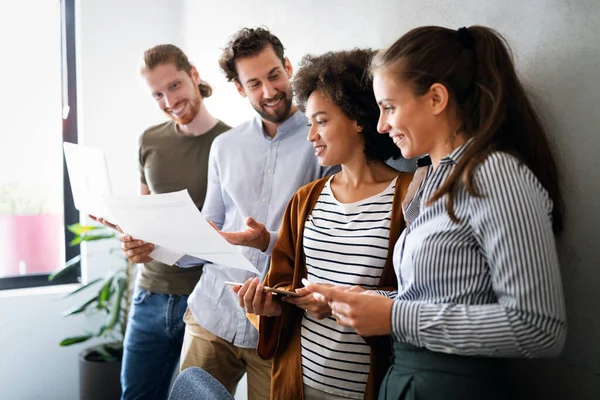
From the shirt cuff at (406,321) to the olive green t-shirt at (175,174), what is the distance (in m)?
1.33

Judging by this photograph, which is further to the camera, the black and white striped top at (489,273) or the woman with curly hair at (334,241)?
the woman with curly hair at (334,241)

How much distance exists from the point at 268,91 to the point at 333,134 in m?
0.37

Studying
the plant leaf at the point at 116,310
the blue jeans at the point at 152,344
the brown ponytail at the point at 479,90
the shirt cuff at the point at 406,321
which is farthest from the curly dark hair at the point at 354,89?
the plant leaf at the point at 116,310

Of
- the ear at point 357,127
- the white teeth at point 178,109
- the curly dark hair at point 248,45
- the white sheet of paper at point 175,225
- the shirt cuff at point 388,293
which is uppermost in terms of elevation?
the curly dark hair at point 248,45

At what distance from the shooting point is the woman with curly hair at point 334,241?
1363 millimetres

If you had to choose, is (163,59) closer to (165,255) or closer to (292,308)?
(165,255)

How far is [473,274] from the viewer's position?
3.22 ft

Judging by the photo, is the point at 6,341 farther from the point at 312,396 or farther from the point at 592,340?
the point at 592,340

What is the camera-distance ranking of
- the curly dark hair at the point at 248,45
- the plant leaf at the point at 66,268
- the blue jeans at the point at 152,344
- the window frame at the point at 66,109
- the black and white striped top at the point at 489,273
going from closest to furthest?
the black and white striped top at the point at 489,273 → the curly dark hair at the point at 248,45 → the blue jeans at the point at 152,344 → the plant leaf at the point at 66,268 → the window frame at the point at 66,109

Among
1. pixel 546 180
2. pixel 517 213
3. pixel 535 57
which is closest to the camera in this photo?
pixel 517 213

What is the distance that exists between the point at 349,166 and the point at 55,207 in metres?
2.53

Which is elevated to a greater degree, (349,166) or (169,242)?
(349,166)

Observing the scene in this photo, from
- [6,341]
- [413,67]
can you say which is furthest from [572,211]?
[6,341]

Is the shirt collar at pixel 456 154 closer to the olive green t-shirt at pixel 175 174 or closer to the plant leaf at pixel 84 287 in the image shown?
the olive green t-shirt at pixel 175 174
